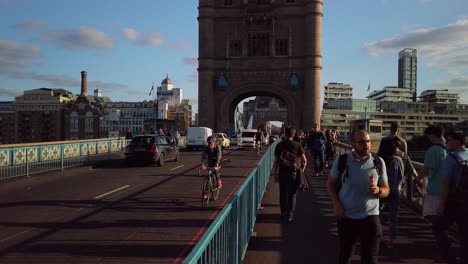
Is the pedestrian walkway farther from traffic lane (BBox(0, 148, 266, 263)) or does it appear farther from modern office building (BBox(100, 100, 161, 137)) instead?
modern office building (BBox(100, 100, 161, 137))

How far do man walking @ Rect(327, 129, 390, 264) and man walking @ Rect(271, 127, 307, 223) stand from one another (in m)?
3.75

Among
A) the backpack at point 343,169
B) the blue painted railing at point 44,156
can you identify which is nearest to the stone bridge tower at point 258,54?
the blue painted railing at point 44,156

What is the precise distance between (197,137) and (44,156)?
62.8 feet

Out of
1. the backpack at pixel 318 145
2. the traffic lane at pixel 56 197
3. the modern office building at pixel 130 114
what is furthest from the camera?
the modern office building at pixel 130 114

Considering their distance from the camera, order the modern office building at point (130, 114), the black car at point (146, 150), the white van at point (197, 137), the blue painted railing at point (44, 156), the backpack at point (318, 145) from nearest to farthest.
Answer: the blue painted railing at point (44, 156) → the backpack at point (318, 145) → the black car at point (146, 150) → the white van at point (197, 137) → the modern office building at point (130, 114)

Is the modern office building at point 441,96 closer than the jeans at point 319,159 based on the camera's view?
No

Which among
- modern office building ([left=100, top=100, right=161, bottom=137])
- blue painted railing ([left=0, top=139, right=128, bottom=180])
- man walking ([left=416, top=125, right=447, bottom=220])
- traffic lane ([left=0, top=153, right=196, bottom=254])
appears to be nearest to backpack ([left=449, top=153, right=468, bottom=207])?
man walking ([left=416, top=125, right=447, bottom=220])

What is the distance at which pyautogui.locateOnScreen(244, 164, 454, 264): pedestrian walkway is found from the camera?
6441 millimetres

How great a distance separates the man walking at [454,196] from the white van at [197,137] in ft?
102

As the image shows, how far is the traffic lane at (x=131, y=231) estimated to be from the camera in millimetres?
6453

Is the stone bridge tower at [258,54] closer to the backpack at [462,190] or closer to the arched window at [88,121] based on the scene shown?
the backpack at [462,190]

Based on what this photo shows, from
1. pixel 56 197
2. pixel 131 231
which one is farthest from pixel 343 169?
pixel 56 197

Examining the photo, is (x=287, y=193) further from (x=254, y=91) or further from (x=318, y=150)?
(x=254, y=91)

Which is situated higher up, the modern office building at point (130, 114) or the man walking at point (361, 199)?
the modern office building at point (130, 114)
